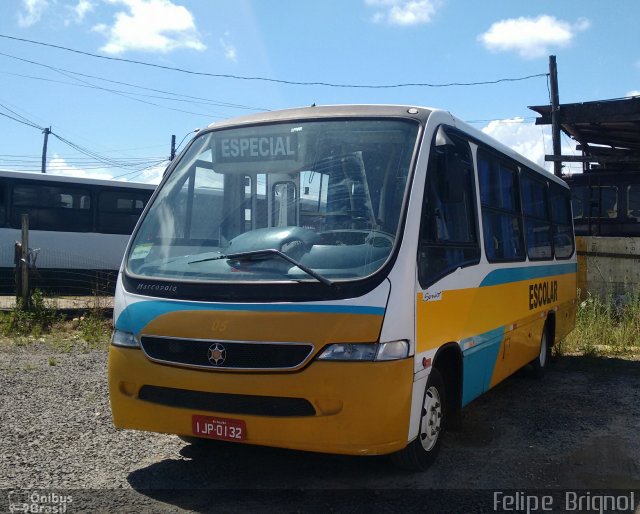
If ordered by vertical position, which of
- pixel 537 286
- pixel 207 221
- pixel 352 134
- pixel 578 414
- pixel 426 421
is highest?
pixel 352 134

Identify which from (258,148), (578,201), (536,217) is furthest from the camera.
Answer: (578,201)

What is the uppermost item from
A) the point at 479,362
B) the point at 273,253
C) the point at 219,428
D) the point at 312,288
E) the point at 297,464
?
the point at 273,253

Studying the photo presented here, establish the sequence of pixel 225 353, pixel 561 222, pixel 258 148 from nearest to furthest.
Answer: pixel 225 353, pixel 258 148, pixel 561 222

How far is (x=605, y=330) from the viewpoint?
1137 centimetres

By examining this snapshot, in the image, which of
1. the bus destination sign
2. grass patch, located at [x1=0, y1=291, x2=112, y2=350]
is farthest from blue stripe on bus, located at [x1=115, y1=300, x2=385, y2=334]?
grass patch, located at [x1=0, y1=291, x2=112, y2=350]

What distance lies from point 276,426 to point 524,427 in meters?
3.08

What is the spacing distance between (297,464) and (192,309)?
1552mm

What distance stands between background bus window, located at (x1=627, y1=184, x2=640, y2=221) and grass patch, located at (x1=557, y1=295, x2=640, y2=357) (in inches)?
179

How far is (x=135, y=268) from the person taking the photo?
198 inches

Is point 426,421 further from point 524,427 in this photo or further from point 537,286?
point 537,286

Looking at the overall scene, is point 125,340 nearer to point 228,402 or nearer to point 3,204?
point 228,402

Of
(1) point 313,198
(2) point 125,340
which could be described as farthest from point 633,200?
(2) point 125,340

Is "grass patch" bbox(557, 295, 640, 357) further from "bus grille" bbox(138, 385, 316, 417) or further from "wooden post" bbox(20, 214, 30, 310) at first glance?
"wooden post" bbox(20, 214, 30, 310)

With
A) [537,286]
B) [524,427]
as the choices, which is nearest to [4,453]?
[524,427]
